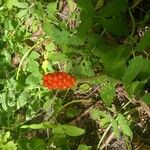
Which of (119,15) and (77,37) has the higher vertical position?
(119,15)

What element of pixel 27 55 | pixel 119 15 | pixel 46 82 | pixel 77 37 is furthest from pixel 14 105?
pixel 119 15

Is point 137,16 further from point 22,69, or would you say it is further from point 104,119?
point 22,69

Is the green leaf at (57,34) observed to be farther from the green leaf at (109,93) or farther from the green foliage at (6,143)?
the green foliage at (6,143)

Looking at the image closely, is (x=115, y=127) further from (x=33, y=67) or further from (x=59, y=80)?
(x=33, y=67)

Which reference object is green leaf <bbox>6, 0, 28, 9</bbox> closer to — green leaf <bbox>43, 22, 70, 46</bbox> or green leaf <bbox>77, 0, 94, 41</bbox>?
green leaf <bbox>43, 22, 70, 46</bbox>

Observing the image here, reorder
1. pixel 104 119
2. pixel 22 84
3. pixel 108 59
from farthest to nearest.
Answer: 1. pixel 22 84
2. pixel 104 119
3. pixel 108 59

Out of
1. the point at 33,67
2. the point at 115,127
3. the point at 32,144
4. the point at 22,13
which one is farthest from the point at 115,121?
the point at 22,13

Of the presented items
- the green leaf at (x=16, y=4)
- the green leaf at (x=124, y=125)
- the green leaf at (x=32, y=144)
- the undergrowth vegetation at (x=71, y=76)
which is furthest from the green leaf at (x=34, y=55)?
the green leaf at (x=124, y=125)
